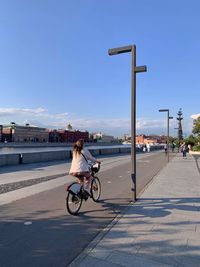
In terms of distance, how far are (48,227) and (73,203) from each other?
4.49 ft

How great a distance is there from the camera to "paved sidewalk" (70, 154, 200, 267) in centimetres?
504

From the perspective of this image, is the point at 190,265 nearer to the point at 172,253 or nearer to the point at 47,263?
the point at 172,253

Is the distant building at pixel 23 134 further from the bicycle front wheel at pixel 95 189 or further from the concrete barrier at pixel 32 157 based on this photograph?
the bicycle front wheel at pixel 95 189

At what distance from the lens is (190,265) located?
487cm

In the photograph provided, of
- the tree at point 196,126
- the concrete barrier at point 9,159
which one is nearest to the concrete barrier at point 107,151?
the tree at point 196,126

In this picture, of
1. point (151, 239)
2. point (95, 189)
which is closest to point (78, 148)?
point (95, 189)

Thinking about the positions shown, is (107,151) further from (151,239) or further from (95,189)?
(151,239)

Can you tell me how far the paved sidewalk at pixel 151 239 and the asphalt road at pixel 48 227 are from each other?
1.01 ft

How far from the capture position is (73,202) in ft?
26.8

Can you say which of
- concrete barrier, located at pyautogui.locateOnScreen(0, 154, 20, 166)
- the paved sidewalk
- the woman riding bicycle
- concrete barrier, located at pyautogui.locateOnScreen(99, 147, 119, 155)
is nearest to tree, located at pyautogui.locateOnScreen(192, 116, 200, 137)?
concrete barrier, located at pyautogui.locateOnScreen(99, 147, 119, 155)

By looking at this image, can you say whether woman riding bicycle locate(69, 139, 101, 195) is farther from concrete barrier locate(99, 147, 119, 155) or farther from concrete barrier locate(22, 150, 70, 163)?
concrete barrier locate(99, 147, 119, 155)

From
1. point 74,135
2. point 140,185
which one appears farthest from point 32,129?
point 140,185

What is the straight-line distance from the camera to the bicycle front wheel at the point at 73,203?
315 inches

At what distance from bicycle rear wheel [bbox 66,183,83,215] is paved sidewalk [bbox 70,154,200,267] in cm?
104
